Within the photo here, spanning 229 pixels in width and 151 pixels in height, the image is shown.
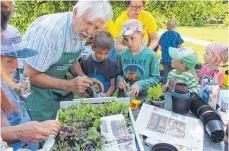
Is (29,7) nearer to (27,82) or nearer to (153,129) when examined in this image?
(27,82)

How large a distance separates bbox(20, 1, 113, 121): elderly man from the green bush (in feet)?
14.1

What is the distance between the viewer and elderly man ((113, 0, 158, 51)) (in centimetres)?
338

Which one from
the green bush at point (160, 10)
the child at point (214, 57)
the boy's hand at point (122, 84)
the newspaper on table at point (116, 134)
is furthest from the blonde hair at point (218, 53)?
the green bush at point (160, 10)

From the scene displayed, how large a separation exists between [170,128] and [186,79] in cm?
70

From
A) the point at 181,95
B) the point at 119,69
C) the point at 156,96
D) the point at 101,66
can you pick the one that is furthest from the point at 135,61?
the point at 181,95

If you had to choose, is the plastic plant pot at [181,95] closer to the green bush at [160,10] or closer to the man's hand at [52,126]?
the man's hand at [52,126]

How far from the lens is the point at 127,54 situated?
106 inches

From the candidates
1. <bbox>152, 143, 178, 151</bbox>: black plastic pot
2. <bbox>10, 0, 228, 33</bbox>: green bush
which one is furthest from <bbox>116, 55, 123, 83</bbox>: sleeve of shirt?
<bbox>10, 0, 228, 33</bbox>: green bush

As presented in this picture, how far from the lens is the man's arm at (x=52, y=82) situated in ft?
6.59

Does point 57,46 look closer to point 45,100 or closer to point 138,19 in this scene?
point 45,100

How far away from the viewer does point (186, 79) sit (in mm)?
2395

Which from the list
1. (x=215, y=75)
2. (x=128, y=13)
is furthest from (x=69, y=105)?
(x=128, y=13)

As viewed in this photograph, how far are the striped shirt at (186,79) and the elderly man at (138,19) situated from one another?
35.6 inches

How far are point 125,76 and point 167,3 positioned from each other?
5528mm
